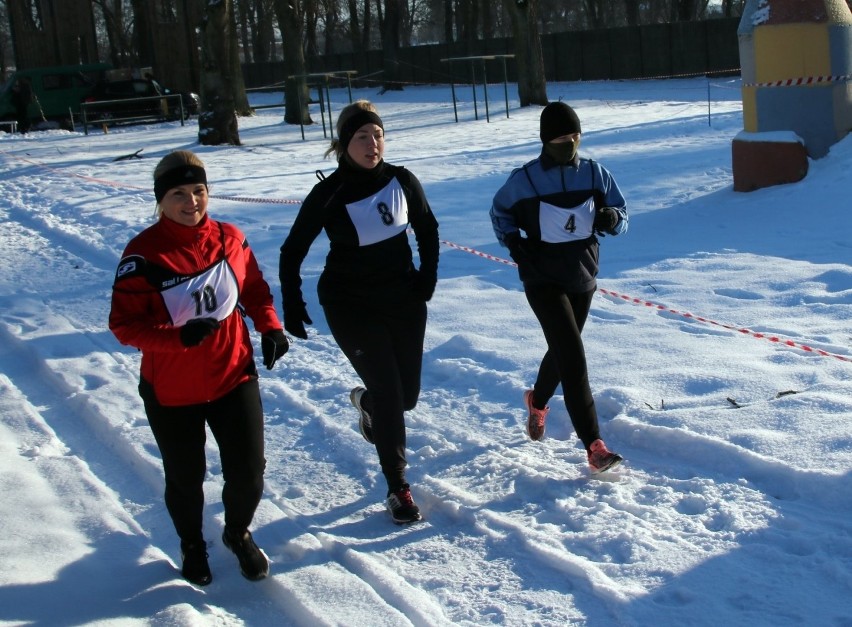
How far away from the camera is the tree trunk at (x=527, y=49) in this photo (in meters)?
25.4

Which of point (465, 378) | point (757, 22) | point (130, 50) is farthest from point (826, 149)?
point (130, 50)

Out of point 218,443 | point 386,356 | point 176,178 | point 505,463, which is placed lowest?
point 505,463

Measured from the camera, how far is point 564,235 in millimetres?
4852

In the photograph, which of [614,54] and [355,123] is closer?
[355,123]

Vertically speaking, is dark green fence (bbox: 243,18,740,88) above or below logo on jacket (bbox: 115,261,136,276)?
above

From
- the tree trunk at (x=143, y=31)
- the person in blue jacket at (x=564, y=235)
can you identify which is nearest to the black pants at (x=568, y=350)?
the person in blue jacket at (x=564, y=235)

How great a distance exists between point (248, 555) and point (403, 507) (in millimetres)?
754

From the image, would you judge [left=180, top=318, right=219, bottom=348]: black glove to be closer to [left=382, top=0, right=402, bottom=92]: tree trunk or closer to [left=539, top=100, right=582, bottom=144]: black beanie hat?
[left=539, top=100, right=582, bottom=144]: black beanie hat

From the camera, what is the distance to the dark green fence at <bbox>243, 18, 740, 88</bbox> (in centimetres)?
3825

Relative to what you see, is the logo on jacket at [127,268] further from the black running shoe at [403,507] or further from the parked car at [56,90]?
the parked car at [56,90]

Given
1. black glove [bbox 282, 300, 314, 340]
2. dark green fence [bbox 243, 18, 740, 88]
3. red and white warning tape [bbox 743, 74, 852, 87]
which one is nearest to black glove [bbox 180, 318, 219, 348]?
black glove [bbox 282, 300, 314, 340]

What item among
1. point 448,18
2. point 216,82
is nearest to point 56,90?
point 216,82

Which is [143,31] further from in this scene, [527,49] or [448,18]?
[448,18]

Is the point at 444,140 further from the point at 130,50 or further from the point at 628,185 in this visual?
the point at 130,50
